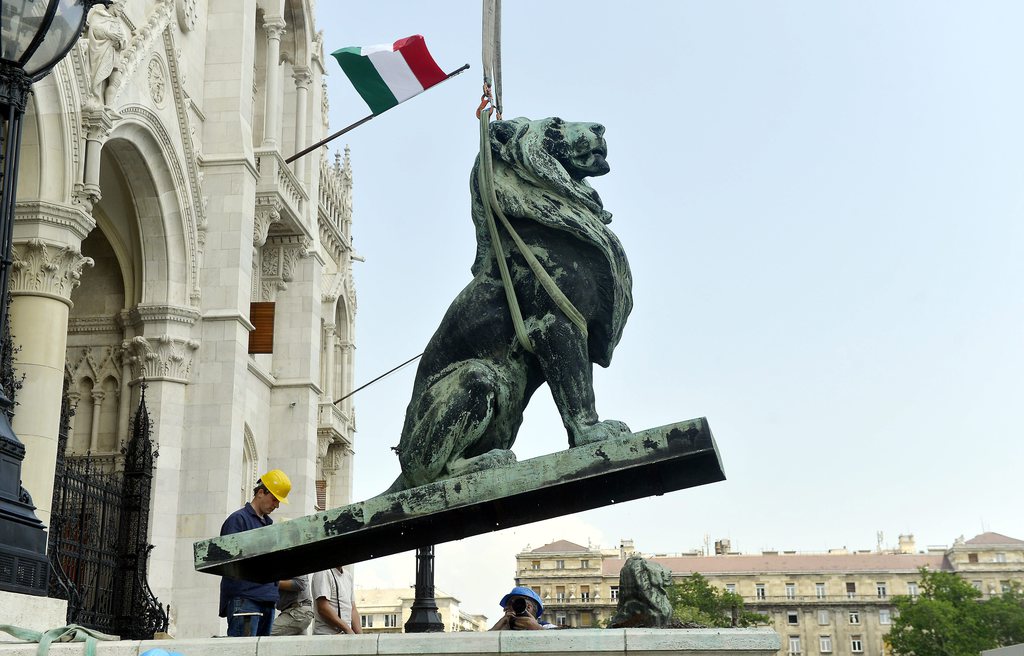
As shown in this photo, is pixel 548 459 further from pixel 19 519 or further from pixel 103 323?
pixel 103 323

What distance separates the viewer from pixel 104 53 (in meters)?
17.9

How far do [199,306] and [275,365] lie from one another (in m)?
6.03

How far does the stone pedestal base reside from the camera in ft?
18.8

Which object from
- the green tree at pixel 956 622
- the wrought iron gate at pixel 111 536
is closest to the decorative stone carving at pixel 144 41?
the wrought iron gate at pixel 111 536

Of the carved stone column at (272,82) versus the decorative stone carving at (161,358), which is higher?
the carved stone column at (272,82)

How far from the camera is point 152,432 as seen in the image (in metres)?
21.0

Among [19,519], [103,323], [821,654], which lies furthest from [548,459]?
[821,654]

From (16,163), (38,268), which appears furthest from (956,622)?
(16,163)

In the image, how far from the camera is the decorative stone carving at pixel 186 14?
22.0m

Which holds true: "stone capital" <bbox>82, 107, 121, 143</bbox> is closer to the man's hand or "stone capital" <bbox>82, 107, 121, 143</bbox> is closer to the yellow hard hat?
the yellow hard hat

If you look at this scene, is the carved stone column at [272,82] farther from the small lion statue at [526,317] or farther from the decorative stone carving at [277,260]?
the small lion statue at [526,317]

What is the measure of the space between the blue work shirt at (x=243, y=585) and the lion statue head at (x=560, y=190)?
2.61m

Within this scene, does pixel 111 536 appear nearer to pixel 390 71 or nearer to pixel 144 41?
pixel 144 41

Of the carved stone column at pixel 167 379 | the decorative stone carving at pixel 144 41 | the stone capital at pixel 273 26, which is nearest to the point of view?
the decorative stone carving at pixel 144 41
